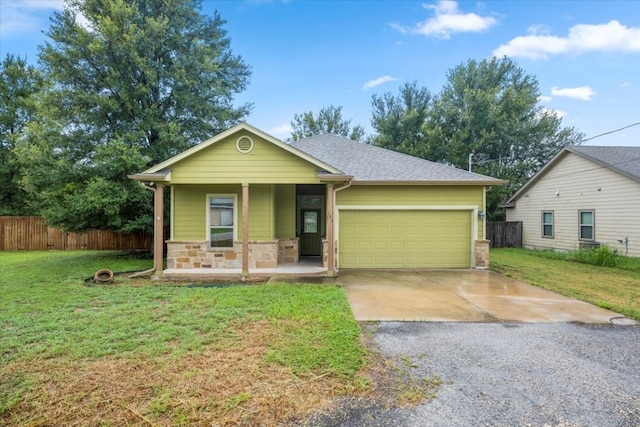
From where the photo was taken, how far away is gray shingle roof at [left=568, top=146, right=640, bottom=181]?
12398 millimetres

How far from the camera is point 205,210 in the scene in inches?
389

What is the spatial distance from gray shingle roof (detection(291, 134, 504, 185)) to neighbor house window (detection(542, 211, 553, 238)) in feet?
25.6

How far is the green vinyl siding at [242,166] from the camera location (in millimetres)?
8789

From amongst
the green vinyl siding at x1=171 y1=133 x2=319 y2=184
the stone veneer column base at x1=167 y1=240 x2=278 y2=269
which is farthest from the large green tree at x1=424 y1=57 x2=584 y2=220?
the stone veneer column base at x1=167 y1=240 x2=278 y2=269

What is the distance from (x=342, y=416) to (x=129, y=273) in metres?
8.60

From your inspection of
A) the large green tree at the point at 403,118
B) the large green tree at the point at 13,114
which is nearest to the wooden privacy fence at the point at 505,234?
the large green tree at the point at 403,118

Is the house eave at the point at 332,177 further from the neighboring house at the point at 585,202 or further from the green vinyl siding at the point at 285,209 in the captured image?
the neighboring house at the point at 585,202

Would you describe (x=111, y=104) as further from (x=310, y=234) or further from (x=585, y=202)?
(x=585, y=202)

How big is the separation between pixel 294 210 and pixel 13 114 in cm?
2113

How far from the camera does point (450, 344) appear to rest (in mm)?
4238

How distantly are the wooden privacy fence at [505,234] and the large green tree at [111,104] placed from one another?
1501 centimetres

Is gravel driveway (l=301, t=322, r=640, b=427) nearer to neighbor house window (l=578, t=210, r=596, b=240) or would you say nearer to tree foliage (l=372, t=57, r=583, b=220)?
neighbor house window (l=578, t=210, r=596, b=240)

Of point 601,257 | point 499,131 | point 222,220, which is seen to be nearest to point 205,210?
point 222,220

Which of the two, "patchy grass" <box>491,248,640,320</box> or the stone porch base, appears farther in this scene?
the stone porch base
